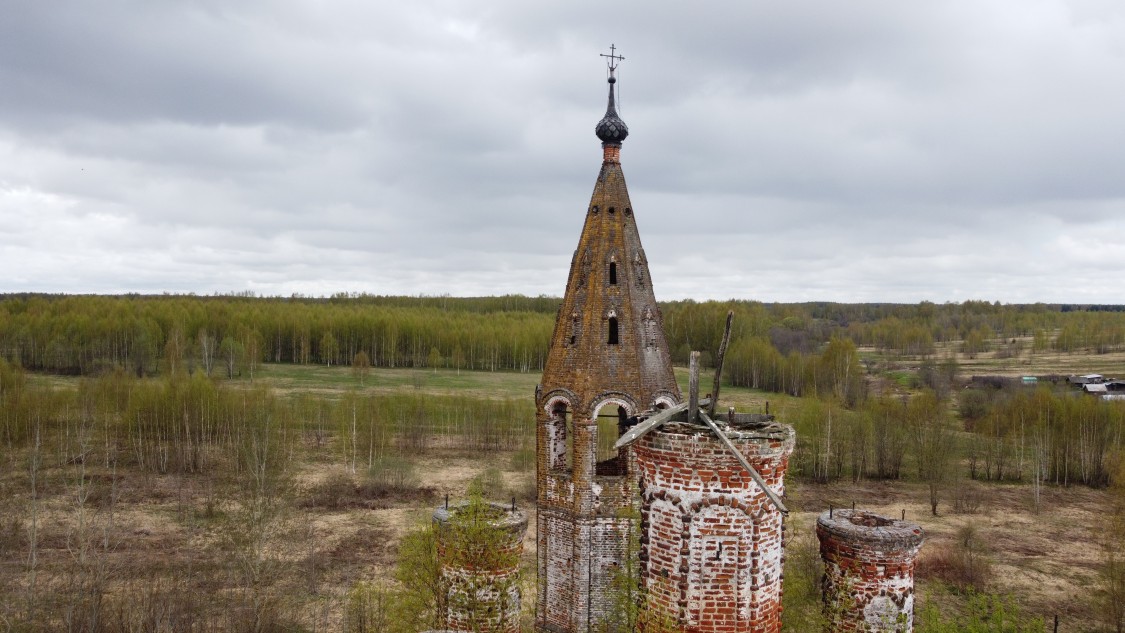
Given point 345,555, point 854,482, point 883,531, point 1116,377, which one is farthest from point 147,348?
point 1116,377

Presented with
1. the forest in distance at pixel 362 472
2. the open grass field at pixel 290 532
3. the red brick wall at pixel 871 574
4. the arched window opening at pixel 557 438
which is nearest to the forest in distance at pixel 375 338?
the forest in distance at pixel 362 472

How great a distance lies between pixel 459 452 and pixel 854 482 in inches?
1152

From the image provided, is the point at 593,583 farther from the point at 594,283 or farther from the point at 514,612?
the point at 594,283

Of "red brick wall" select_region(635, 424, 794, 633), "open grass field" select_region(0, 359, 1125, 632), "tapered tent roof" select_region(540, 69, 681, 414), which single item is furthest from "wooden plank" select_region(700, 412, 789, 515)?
"open grass field" select_region(0, 359, 1125, 632)

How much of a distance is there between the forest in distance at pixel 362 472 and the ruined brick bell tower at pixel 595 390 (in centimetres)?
376

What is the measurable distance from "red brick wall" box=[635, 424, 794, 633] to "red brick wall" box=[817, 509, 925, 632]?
6.47m

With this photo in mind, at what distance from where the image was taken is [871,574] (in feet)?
41.0

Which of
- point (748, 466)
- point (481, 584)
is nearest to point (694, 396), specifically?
point (748, 466)

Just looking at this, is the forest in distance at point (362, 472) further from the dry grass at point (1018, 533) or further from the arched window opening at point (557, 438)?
the arched window opening at point (557, 438)

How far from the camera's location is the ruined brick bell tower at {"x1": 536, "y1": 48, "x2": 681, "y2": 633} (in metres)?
13.8

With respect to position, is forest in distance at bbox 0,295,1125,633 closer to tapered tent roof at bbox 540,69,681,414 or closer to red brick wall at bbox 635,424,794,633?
red brick wall at bbox 635,424,794,633

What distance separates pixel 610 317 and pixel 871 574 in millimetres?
7108

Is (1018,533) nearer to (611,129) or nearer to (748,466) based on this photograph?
(611,129)

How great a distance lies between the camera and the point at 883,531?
1242 cm
